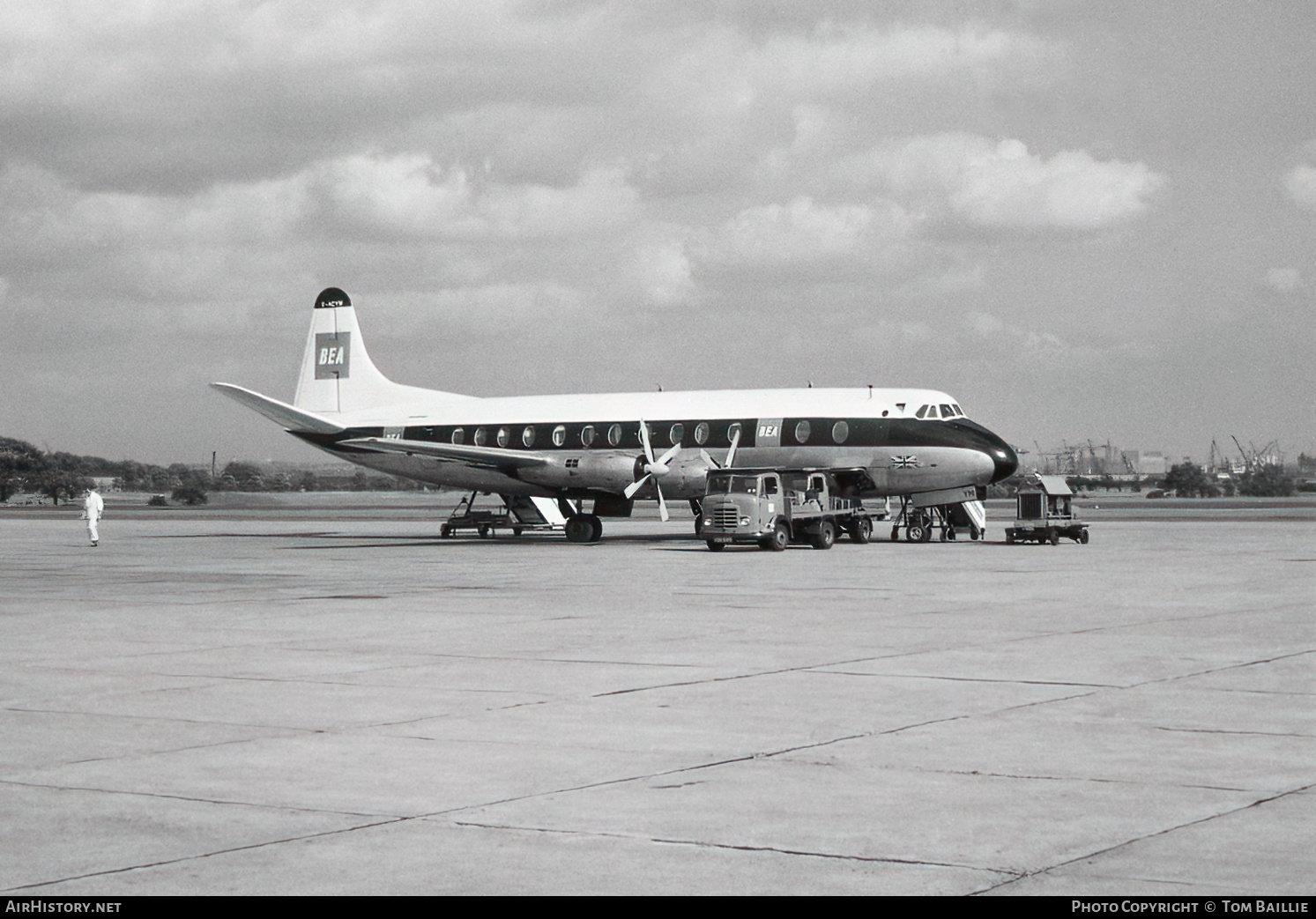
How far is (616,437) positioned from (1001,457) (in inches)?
494

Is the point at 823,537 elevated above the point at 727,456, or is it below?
below

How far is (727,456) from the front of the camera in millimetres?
44188

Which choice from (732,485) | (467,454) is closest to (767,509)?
(732,485)

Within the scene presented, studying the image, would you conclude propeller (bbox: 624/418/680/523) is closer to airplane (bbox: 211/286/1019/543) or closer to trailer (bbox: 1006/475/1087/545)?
airplane (bbox: 211/286/1019/543)

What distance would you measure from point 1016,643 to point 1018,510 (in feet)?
91.6

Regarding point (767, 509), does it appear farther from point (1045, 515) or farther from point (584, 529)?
point (1045, 515)

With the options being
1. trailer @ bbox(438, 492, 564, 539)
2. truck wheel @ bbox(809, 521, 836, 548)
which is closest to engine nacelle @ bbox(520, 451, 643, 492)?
trailer @ bbox(438, 492, 564, 539)

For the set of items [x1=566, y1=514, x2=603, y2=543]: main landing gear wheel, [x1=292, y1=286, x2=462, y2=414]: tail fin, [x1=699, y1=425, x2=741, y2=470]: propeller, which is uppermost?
[x1=292, y1=286, x2=462, y2=414]: tail fin

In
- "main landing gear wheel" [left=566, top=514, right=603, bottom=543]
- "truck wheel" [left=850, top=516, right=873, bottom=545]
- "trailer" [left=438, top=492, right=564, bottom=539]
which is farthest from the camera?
"trailer" [left=438, top=492, right=564, bottom=539]

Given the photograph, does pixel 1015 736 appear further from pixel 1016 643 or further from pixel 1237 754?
pixel 1016 643

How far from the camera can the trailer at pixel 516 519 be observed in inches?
2002

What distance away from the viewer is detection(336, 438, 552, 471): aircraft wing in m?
46.3

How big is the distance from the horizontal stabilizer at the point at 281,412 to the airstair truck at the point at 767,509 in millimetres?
16391

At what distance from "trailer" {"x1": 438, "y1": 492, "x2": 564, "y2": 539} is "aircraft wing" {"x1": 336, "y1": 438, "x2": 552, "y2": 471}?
3.16 meters
